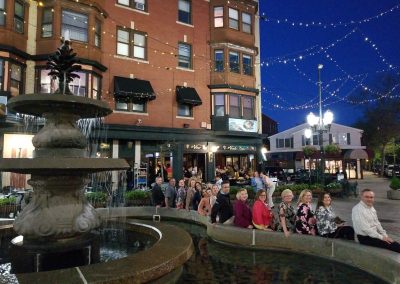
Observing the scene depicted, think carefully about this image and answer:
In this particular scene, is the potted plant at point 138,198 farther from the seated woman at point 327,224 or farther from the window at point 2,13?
the window at point 2,13

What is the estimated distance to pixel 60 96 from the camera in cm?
595

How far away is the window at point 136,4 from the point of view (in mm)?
22806

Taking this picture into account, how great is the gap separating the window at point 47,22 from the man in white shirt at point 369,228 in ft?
62.2

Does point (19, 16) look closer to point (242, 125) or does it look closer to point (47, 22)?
point (47, 22)

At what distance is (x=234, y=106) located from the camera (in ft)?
85.8

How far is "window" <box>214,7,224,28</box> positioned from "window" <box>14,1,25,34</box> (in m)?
13.5

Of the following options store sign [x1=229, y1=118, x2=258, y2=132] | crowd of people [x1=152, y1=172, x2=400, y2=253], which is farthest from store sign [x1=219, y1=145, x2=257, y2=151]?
crowd of people [x1=152, y1=172, x2=400, y2=253]

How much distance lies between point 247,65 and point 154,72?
26.0 ft

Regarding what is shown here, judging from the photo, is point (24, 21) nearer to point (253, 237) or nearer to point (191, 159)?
point (191, 159)

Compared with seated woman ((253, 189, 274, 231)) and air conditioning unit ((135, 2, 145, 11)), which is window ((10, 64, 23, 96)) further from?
seated woman ((253, 189, 274, 231))

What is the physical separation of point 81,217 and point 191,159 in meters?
20.0

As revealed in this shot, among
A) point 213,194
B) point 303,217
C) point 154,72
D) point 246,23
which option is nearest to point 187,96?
point 154,72

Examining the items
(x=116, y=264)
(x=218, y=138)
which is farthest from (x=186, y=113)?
(x=116, y=264)

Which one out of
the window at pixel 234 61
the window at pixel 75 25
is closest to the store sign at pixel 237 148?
the window at pixel 234 61
